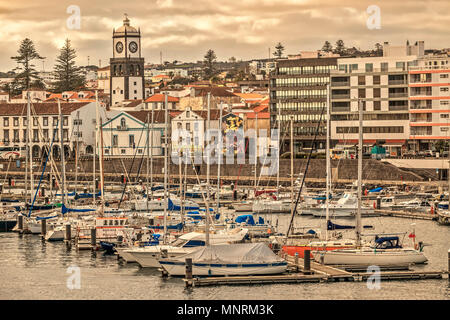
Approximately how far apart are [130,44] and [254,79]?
65322 mm

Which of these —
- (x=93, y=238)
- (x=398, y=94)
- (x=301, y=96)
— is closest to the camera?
(x=93, y=238)

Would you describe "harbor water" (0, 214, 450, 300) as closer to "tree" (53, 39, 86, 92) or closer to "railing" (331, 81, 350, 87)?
"railing" (331, 81, 350, 87)

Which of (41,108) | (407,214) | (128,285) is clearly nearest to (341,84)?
(407,214)

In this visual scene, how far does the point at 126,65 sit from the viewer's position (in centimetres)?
13200

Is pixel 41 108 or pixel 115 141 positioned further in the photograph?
pixel 41 108

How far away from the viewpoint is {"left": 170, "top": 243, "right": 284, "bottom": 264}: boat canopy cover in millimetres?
39125

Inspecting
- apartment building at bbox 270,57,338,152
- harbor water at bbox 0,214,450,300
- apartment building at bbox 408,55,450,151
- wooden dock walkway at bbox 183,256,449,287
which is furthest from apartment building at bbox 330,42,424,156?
wooden dock walkway at bbox 183,256,449,287

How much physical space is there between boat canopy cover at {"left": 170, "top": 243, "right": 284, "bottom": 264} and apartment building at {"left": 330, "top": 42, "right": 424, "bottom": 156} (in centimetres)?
5682

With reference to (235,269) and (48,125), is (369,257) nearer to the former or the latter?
(235,269)

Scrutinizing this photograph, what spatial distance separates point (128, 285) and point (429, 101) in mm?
60704

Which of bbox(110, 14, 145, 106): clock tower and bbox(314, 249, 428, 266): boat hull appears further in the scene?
bbox(110, 14, 145, 106): clock tower

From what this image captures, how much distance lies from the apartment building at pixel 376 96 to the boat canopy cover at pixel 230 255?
5682cm
